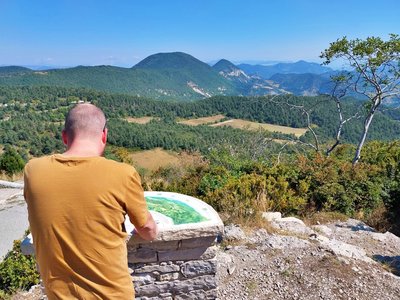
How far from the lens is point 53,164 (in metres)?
1.77

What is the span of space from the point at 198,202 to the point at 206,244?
Result: 22.3 inches

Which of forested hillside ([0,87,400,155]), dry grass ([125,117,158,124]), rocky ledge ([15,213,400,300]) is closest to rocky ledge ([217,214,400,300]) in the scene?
rocky ledge ([15,213,400,300])

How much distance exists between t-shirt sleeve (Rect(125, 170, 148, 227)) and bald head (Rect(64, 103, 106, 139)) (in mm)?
342

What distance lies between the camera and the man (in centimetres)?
175

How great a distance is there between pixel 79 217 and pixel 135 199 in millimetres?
315

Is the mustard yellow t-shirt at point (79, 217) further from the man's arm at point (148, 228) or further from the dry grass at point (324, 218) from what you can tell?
the dry grass at point (324, 218)

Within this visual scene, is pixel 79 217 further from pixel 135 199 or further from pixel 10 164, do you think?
pixel 10 164

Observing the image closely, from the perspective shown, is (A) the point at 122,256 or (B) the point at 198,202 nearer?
(A) the point at 122,256

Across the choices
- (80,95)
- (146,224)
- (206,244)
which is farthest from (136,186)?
(80,95)

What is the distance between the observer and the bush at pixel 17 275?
163 inches

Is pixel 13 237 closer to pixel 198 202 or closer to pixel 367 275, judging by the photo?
pixel 198 202

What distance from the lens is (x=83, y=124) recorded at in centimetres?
188

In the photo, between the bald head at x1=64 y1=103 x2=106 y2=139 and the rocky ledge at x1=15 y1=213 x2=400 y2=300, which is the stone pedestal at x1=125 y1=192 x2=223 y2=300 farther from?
the bald head at x1=64 y1=103 x2=106 y2=139

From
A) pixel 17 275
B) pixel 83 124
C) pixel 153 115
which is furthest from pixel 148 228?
pixel 153 115
